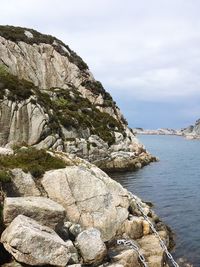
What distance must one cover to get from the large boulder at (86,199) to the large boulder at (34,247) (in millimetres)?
5263

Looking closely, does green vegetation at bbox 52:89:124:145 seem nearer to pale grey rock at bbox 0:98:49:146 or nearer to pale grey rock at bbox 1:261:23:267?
pale grey rock at bbox 0:98:49:146

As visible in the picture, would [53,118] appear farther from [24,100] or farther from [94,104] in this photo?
[94,104]

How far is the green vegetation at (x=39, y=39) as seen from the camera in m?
80.4

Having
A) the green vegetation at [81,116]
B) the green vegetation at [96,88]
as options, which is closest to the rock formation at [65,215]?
the green vegetation at [81,116]

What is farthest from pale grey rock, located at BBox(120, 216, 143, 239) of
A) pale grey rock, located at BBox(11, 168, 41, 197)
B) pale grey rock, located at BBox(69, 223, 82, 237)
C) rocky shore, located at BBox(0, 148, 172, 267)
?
pale grey rock, located at BBox(11, 168, 41, 197)

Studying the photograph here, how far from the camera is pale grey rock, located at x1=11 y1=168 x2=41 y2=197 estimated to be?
66.7 feet

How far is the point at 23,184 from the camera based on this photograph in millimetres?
20609

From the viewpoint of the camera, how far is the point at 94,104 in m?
79.9

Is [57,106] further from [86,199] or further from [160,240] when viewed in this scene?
[160,240]

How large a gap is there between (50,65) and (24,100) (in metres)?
34.7

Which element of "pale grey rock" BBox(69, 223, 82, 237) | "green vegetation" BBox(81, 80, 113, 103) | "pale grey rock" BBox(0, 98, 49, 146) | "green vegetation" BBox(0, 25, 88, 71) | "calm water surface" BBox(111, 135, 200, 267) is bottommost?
"calm water surface" BBox(111, 135, 200, 267)

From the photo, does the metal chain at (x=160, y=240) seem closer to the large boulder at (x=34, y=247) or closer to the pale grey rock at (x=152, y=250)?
the pale grey rock at (x=152, y=250)

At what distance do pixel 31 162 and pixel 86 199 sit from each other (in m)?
3.83

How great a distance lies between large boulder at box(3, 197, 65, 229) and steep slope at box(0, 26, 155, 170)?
30.1 meters
